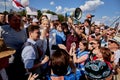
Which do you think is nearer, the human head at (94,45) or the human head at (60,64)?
the human head at (60,64)

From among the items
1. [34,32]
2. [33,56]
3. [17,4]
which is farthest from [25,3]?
[33,56]

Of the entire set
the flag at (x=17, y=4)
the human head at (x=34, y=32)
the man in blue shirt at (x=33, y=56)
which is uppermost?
the flag at (x=17, y=4)

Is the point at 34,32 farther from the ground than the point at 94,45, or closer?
farther from the ground

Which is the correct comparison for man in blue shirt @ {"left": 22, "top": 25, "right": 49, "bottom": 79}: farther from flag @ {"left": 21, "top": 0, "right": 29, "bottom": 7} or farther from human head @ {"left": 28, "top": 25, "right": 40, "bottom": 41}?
flag @ {"left": 21, "top": 0, "right": 29, "bottom": 7}

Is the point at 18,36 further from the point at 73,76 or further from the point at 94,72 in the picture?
the point at 94,72

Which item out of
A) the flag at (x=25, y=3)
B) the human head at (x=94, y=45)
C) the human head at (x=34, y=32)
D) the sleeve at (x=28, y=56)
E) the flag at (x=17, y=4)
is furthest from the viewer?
the flag at (x=17, y=4)

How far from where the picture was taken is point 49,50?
5.41 metres

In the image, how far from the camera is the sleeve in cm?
421

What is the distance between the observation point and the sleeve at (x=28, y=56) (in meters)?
4.21

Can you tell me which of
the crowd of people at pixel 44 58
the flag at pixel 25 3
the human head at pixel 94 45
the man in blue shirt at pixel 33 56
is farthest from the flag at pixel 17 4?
the man in blue shirt at pixel 33 56

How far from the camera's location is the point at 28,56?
421 cm

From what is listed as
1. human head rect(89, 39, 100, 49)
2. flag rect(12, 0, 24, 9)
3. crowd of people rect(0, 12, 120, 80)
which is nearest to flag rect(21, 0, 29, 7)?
flag rect(12, 0, 24, 9)

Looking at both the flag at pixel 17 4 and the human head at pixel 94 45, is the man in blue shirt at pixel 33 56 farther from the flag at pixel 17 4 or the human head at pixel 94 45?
the flag at pixel 17 4

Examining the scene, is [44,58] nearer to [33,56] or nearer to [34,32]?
[33,56]
